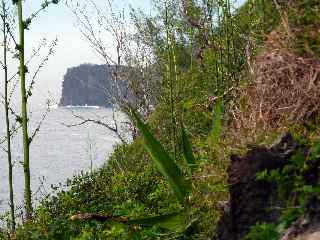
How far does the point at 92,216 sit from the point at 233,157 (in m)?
1.18

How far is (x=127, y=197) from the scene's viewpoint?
831 centimetres

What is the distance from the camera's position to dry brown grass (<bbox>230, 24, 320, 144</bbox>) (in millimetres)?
3830

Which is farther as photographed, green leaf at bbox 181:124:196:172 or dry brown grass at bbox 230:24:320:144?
green leaf at bbox 181:124:196:172

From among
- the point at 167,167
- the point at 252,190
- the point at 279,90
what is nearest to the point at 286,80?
the point at 279,90

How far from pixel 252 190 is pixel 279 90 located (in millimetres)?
801

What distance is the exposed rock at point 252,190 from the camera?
3639 mm

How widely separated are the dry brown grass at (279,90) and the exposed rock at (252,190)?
269 millimetres

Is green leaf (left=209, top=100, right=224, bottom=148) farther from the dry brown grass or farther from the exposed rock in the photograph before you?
the exposed rock

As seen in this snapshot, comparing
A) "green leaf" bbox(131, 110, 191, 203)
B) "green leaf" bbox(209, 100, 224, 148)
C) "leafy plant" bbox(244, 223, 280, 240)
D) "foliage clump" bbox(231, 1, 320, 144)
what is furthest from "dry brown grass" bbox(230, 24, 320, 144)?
"green leaf" bbox(131, 110, 191, 203)

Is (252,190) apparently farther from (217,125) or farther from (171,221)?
(171,221)

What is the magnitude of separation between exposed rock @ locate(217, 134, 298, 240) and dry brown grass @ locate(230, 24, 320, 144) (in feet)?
0.88

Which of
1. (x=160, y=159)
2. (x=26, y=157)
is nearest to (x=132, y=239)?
(x=160, y=159)

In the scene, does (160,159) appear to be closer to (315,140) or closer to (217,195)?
(217,195)

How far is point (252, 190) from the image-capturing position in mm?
3756
